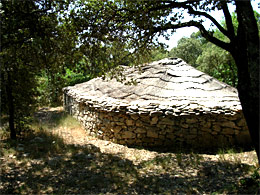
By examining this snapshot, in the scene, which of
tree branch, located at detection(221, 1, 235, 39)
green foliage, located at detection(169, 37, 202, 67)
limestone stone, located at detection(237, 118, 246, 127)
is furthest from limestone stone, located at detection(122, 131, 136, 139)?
green foliage, located at detection(169, 37, 202, 67)

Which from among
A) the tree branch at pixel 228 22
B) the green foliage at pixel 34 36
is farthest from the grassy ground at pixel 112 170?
the tree branch at pixel 228 22

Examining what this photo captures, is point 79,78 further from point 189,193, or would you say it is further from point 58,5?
point 189,193

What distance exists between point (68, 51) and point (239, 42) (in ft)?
11.5

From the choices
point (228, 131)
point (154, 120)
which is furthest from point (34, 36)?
point (228, 131)

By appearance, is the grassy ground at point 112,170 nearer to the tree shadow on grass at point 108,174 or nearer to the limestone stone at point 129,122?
the tree shadow on grass at point 108,174

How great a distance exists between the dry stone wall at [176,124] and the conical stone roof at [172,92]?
0.05 meters

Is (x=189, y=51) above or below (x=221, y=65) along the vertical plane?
above

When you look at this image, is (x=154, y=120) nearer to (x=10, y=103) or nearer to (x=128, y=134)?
(x=128, y=134)

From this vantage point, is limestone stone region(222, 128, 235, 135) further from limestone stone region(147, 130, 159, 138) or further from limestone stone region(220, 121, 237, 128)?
limestone stone region(147, 130, 159, 138)

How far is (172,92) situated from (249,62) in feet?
14.1

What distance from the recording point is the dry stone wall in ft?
21.6

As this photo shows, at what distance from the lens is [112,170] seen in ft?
17.5

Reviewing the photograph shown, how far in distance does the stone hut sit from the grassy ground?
52 cm

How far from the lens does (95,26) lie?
4957mm
